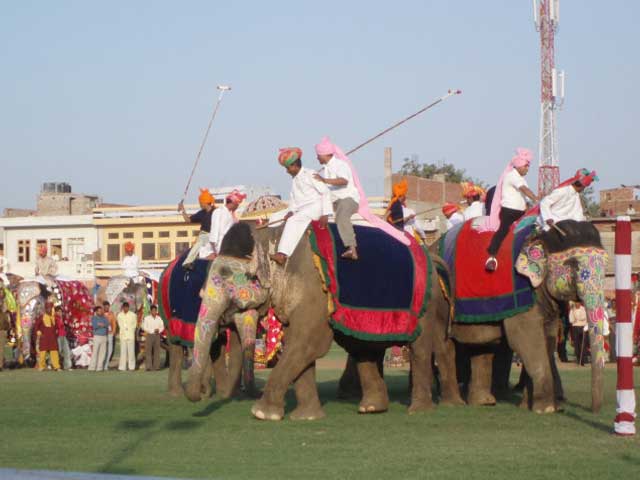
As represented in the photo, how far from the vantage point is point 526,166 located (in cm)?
1595

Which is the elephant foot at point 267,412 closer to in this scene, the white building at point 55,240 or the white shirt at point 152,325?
the white shirt at point 152,325

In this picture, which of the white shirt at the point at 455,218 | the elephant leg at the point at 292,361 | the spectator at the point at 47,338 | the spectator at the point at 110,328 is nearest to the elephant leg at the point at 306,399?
the elephant leg at the point at 292,361

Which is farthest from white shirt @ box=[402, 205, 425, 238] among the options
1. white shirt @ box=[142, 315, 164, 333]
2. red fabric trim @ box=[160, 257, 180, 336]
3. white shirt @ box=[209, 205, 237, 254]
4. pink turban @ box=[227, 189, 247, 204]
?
white shirt @ box=[142, 315, 164, 333]

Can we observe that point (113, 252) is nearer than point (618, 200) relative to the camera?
Yes

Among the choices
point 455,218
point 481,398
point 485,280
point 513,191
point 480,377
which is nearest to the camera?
point 485,280

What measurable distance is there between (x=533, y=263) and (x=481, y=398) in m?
2.22

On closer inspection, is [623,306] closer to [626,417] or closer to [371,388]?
[626,417]

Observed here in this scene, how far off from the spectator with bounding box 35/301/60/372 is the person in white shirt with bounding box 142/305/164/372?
231cm

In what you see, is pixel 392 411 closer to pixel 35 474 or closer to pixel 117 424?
pixel 117 424

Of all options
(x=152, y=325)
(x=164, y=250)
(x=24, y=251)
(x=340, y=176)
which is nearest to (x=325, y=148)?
(x=340, y=176)

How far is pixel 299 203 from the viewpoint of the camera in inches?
580

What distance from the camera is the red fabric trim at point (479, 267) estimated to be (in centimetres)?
1528

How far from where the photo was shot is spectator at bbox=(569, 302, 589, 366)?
30797 mm

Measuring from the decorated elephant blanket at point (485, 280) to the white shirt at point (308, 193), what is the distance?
2307 millimetres
